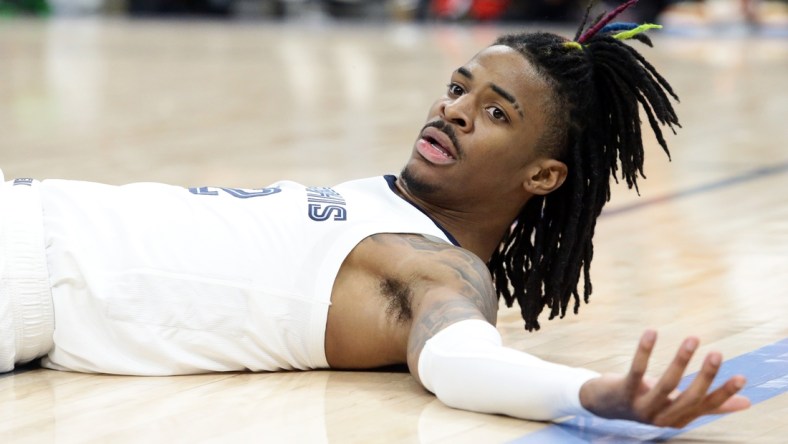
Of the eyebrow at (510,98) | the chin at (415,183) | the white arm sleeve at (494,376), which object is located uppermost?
the eyebrow at (510,98)

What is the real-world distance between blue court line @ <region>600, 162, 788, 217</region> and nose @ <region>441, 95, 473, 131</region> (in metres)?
2.17

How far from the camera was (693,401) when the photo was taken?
2295 millimetres

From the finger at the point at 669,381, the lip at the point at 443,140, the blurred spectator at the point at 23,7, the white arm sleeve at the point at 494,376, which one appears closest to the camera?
the finger at the point at 669,381

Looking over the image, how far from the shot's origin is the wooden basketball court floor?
257 centimetres

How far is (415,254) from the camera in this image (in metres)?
2.78

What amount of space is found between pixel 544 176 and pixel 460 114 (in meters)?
0.24

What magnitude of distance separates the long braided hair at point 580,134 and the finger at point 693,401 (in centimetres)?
74

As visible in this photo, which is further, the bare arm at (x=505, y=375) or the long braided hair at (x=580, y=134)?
the long braided hair at (x=580, y=134)

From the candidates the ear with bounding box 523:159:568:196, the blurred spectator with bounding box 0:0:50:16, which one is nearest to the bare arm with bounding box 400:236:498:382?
the ear with bounding box 523:159:568:196

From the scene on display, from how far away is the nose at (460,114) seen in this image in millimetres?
2914

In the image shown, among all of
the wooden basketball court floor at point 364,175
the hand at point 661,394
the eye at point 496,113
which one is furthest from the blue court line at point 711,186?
the hand at point 661,394

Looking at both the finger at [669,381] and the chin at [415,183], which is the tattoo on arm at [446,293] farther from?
the finger at [669,381]

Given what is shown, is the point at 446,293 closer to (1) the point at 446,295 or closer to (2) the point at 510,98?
(1) the point at 446,295

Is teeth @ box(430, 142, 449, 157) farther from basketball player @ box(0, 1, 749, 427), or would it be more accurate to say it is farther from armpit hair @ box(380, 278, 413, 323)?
armpit hair @ box(380, 278, 413, 323)
